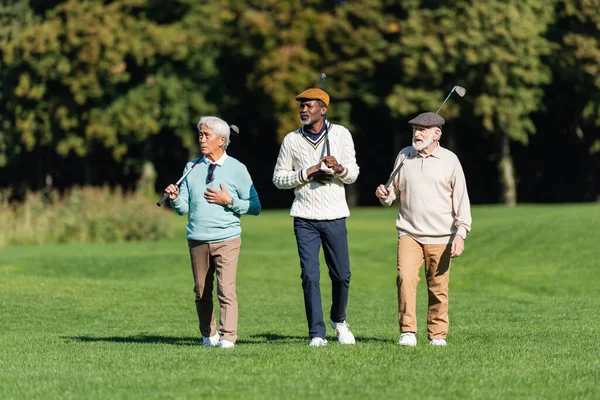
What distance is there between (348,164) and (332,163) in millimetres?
345

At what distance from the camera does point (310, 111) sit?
10742 mm

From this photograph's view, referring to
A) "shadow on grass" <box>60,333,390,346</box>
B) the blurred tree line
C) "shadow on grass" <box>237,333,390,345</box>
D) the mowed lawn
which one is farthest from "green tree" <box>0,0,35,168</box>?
"shadow on grass" <box>237,333,390,345</box>

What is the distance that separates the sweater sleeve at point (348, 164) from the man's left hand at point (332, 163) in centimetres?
5

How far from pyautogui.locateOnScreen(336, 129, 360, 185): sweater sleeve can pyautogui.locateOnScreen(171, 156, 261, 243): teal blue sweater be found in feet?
2.68

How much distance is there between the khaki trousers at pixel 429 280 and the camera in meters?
10.7

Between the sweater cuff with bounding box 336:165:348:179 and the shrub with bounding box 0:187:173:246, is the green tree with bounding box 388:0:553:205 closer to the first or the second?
the shrub with bounding box 0:187:173:246

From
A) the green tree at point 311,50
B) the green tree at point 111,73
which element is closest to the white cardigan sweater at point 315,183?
the green tree at point 311,50

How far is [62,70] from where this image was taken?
168 ft

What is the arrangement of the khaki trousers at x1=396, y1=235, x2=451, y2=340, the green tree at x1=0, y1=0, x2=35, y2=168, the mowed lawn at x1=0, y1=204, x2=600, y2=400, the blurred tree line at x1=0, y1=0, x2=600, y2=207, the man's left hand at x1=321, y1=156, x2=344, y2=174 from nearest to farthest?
the mowed lawn at x1=0, y1=204, x2=600, y2=400, the man's left hand at x1=321, y1=156, x2=344, y2=174, the khaki trousers at x1=396, y1=235, x2=451, y2=340, the blurred tree line at x1=0, y1=0, x2=600, y2=207, the green tree at x1=0, y1=0, x2=35, y2=168

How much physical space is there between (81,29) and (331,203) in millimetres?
41756

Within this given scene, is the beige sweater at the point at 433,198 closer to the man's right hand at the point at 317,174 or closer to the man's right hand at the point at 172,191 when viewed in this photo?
the man's right hand at the point at 317,174

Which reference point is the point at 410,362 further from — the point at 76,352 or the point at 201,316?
the point at 76,352

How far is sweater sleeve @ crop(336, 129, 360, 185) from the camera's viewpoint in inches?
418

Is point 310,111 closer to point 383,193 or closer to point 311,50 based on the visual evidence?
point 383,193
